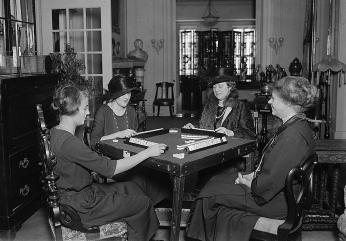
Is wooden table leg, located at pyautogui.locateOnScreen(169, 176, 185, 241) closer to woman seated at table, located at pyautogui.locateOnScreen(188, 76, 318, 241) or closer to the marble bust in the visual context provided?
woman seated at table, located at pyautogui.locateOnScreen(188, 76, 318, 241)

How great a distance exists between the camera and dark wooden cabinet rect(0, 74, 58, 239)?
3.85 m

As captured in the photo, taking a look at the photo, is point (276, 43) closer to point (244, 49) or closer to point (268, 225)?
point (244, 49)

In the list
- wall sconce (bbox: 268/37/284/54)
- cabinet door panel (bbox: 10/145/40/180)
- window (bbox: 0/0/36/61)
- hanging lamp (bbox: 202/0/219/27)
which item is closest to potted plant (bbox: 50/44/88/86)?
window (bbox: 0/0/36/61)

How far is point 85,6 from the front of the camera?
22.6 ft

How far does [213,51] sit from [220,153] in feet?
47.2

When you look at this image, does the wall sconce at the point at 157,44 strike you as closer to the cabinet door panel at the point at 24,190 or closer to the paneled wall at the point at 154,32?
the paneled wall at the point at 154,32

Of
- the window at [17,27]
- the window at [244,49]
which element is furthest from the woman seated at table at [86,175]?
the window at [244,49]

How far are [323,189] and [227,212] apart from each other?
64.7 inches

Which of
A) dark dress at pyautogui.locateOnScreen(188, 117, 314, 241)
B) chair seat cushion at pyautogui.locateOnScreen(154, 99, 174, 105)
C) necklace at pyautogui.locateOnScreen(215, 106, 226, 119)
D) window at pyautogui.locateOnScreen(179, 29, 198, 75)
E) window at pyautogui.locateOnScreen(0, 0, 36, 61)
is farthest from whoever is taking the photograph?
window at pyautogui.locateOnScreen(179, 29, 198, 75)

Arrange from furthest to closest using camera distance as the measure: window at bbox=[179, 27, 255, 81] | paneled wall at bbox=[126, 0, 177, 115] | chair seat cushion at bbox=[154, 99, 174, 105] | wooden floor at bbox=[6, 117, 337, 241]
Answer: window at bbox=[179, 27, 255, 81] < paneled wall at bbox=[126, 0, 177, 115] < chair seat cushion at bbox=[154, 99, 174, 105] < wooden floor at bbox=[6, 117, 337, 241]

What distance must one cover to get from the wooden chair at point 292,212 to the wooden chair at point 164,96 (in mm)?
8897

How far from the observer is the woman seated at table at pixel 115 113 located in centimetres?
402

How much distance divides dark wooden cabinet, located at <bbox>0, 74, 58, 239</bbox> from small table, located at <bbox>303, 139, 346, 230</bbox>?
2465mm

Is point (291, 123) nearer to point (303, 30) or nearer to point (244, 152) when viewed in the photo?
point (244, 152)
